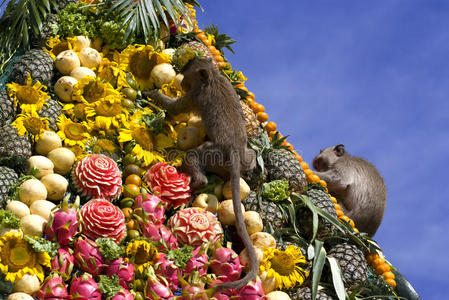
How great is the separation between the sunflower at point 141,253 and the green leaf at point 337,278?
1.45 meters

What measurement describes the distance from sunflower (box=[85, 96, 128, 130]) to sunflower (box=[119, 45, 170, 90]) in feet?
1.72

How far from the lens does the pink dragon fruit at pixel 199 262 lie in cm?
475

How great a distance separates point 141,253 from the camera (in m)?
4.73

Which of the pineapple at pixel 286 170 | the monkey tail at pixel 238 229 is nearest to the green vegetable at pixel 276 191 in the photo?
the pineapple at pixel 286 170

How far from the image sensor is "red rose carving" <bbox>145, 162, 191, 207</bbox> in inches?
205

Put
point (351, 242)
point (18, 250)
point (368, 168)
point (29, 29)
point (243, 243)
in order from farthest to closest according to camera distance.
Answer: point (368, 168) < point (29, 29) < point (351, 242) < point (243, 243) < point (18, 250)

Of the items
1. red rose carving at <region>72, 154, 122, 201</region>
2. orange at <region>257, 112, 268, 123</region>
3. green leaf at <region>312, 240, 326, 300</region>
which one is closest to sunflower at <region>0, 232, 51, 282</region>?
red rose carving at <region>72, 154, 122, 201</region>

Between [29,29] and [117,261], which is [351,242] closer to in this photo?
[117,261]

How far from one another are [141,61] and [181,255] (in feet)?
6.88

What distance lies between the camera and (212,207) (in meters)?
5.24

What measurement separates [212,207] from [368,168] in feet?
12.7

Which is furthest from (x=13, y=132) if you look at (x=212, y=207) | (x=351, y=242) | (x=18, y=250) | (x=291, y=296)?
(x=351, y=242)

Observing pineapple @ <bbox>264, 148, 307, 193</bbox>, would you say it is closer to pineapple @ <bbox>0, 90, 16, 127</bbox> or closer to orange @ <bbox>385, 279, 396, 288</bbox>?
orange @ <bbox>385, 279, 396, 288</bbox>

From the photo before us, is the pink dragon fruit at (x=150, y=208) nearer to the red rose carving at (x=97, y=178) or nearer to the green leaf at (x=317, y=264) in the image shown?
the red rose carving at (x=97, y=178)
